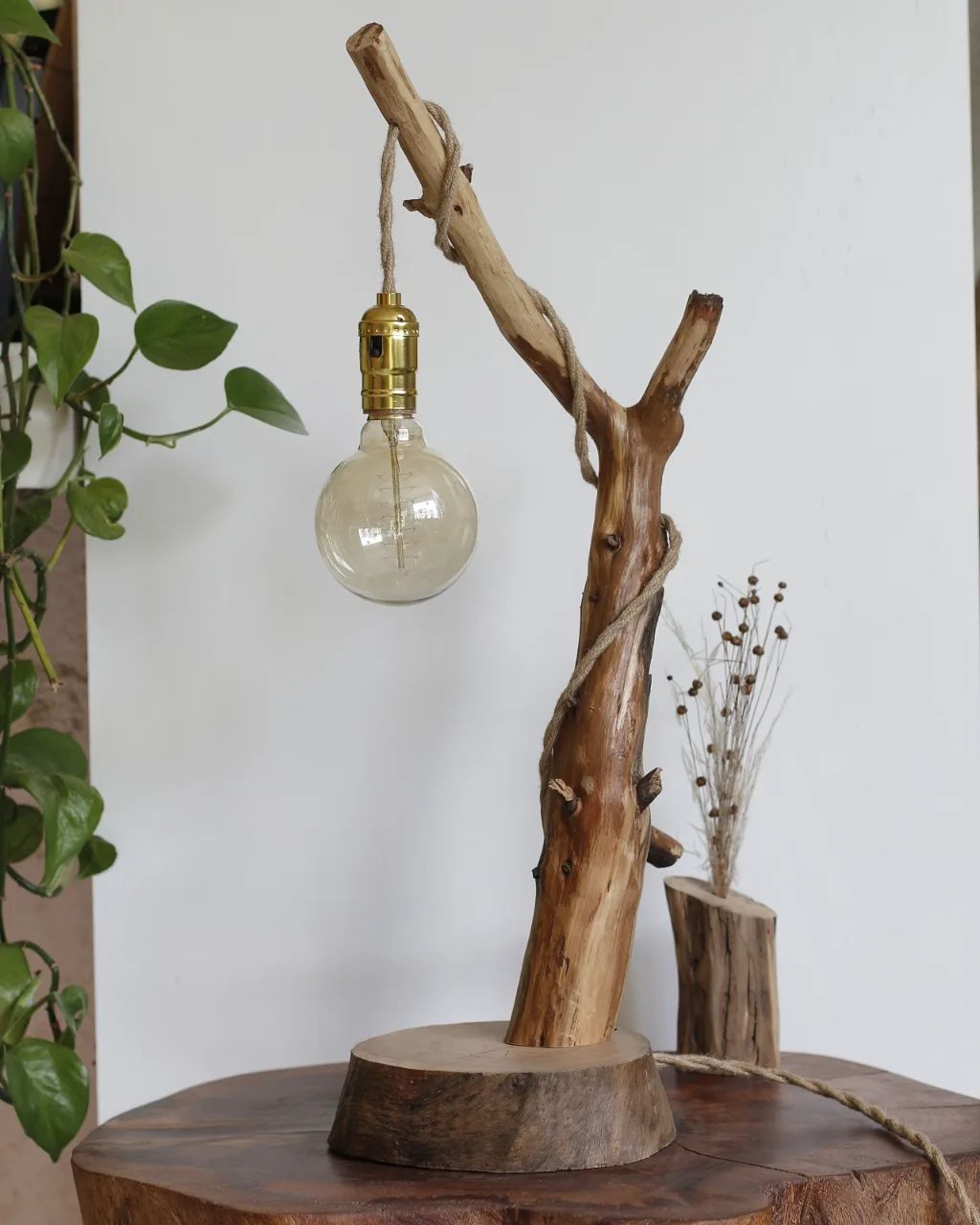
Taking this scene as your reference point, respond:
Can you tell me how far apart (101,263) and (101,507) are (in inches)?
7.7

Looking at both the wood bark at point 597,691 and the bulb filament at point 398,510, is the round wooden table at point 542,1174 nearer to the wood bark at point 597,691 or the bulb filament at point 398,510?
the wood bark at point 597,691

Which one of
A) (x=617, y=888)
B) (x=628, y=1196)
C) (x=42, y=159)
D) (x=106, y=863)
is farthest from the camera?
(x=42, y=159)

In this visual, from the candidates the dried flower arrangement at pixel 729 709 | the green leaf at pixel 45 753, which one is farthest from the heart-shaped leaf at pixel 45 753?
the dried flower arrangement at pixel 729 709

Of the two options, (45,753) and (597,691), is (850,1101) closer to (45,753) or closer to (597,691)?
(597,691)

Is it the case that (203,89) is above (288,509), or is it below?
above

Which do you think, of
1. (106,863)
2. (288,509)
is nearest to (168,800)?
(106,863)

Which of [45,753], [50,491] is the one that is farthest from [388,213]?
[45,753]

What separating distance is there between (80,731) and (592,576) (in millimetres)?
848

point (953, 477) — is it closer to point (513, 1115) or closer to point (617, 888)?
point (617, 888)

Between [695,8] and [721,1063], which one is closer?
[721,1063]

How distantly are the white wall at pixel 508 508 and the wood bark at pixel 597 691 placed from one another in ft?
0.90

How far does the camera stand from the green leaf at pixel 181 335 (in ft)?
3.42

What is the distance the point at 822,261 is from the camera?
127 centimetres

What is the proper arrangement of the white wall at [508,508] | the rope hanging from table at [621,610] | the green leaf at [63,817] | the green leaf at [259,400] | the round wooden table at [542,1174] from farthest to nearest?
1. the white wall at [508,508]
2. the green leaf at [259,400]
3. the green leaf at [63,817]
4. the rope hanging from table at [621,610]
5. the round wooden table at [542,1174]
